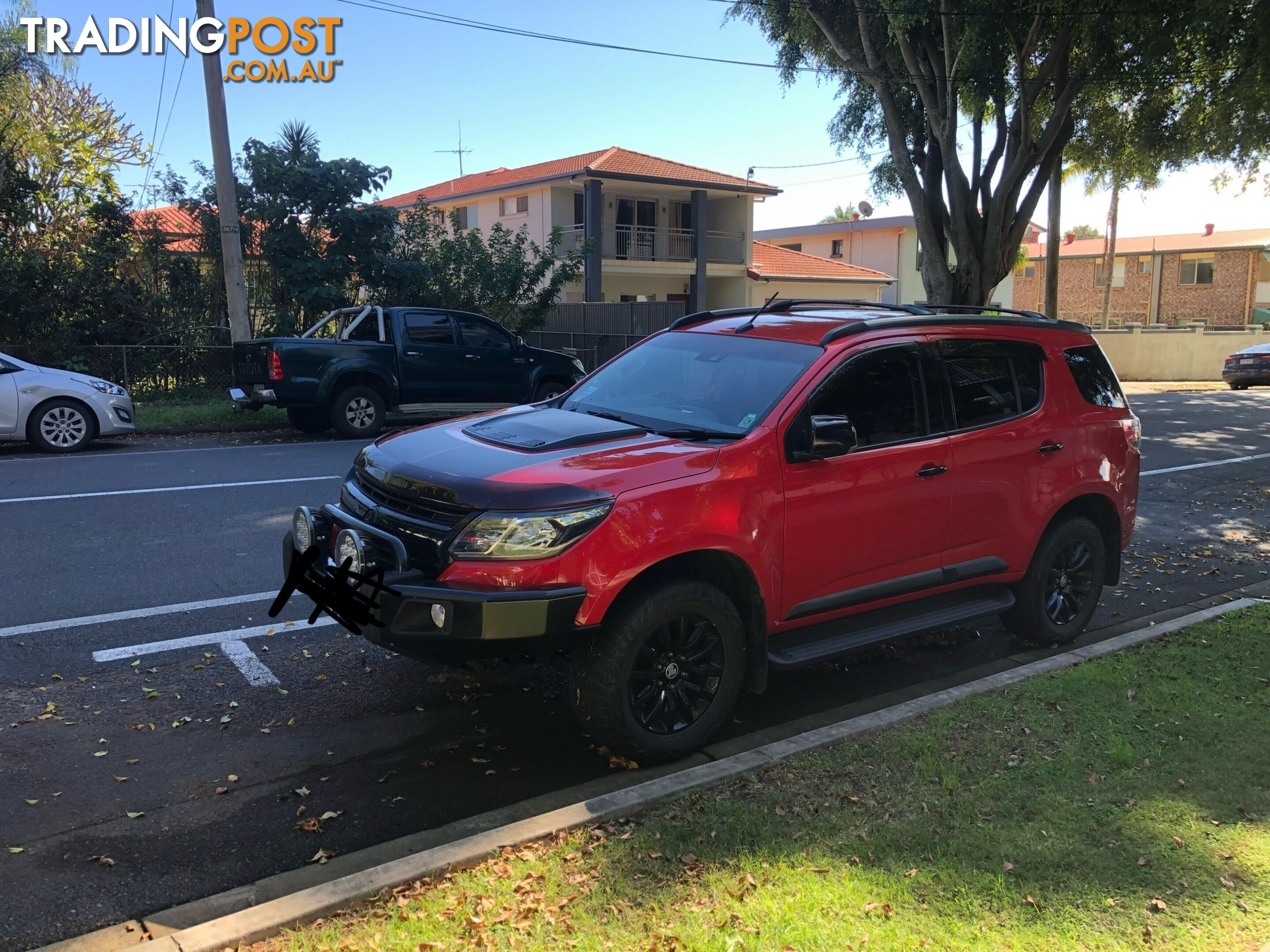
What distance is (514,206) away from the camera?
35.0 m

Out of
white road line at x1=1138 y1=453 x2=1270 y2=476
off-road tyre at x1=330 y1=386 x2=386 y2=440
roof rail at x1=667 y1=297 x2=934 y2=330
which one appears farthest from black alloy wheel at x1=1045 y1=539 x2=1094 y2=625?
off-road tyre at x1=330 y1=386 x2=386 y2=440

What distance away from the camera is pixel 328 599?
4.20 meters

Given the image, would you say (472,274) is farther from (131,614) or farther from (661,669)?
(661,669)

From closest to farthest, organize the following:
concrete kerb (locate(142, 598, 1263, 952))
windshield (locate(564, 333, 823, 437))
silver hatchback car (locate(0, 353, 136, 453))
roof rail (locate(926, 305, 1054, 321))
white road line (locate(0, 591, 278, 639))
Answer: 1. concrete kerb (locate(142, 598, 1263, 952))
2. windshield (locate(564, 333, 823, 437))
3. white road line (locate(0, 591, 278, 639))
4. roof rail (locate(926, 305, 1054, 321))
5. silver hatchback car (locate(0, 353, 136, 453))

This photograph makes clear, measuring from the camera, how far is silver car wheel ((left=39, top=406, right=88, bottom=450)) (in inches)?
476

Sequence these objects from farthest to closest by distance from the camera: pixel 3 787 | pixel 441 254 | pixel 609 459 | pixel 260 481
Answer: pixel 441 254 < pixel 260 481 < pixel 609 459 < pixel 3 787

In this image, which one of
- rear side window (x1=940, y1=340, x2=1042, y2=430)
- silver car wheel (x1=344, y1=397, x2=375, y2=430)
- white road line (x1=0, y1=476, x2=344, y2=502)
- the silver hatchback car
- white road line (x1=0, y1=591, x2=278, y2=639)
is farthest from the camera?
silver car wheel (x1=344, y1=397, x2=375, y2=430)

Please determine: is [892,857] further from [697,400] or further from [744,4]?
[744,4]

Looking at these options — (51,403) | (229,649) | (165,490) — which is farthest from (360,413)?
(229,649)

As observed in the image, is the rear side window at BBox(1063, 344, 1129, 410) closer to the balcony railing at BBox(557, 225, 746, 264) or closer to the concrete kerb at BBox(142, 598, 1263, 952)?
the concrete kerb at BBox(142, 598, 1263, 952)

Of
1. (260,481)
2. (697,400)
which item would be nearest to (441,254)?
(260,481)

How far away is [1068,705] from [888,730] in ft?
3.30

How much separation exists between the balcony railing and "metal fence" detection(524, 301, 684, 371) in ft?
33.7

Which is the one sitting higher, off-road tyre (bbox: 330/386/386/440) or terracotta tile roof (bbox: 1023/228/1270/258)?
terracotta tile roof (bbox: 1023/228/1270/258)
